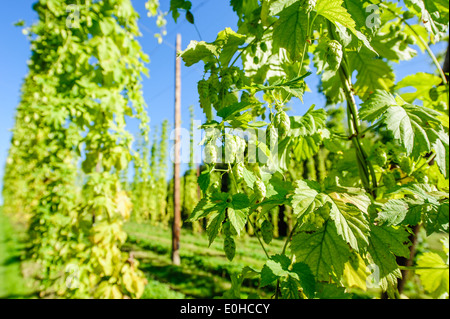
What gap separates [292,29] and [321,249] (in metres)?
0.66

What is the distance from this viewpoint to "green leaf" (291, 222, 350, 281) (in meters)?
0.78

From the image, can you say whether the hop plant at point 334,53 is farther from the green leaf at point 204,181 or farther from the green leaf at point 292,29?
the green leaf at point 204,181

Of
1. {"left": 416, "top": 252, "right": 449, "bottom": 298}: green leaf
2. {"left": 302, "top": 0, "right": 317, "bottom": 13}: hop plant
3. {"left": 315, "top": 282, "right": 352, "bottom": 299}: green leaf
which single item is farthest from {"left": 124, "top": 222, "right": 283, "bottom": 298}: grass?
{"left": 302, "top": 0, "right": 317, "bottom": 13}: hop plant

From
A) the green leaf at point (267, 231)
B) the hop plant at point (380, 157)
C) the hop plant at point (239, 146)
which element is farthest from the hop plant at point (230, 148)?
the hop plant at point (380, 157)

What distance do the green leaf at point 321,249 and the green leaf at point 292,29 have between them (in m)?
0.53

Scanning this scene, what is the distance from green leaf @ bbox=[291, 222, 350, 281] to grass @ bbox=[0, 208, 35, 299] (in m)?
5.59

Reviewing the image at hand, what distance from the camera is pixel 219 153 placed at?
76 centimetres

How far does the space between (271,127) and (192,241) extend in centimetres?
1139

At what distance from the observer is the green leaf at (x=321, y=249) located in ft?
2.57

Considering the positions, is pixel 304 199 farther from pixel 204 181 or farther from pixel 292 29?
pixel 292 29

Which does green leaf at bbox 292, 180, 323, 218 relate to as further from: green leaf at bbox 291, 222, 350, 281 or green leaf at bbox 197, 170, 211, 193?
green leaf at bbox 197, 170, 211, 193

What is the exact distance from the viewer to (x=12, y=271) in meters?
7.78

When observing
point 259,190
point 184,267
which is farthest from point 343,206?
point 184,267
